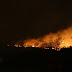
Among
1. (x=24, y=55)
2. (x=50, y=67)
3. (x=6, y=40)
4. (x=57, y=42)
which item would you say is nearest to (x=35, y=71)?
(x=50, y=67)

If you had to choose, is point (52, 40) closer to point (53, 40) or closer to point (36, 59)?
point (53, 40)

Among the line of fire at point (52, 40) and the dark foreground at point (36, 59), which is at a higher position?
the line of fire at point (52, 40)

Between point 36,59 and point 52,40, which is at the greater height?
point 52,40

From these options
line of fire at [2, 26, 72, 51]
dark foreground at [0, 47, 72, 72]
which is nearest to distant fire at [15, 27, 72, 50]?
line of fire at [2, 26, 72, 51]

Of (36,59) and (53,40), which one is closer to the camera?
(36,59)

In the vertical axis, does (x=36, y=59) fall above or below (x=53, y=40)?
below

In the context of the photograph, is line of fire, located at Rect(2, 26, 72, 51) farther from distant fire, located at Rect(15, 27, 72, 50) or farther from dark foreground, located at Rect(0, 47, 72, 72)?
dark foreground, located at Rect(0, 47, 72, 72)

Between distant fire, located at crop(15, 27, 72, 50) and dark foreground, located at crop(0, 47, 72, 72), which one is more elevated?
distant fire, located at crop(15, 27, 72, 50)

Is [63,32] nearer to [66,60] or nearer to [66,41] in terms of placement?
[66,41]

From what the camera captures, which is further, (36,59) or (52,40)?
(52,40)

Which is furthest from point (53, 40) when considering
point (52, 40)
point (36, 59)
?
point (36, 59)

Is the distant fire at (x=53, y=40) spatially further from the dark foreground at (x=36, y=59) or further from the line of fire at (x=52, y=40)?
the dark foreground at (x=36, y=59)

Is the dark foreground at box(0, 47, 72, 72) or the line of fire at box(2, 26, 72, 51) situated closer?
the dark foreground at box(0, 47, 72, 72)

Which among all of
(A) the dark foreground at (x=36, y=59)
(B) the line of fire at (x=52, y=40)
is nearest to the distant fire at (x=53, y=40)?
(B) the line of fire at (x=52, y=40)
